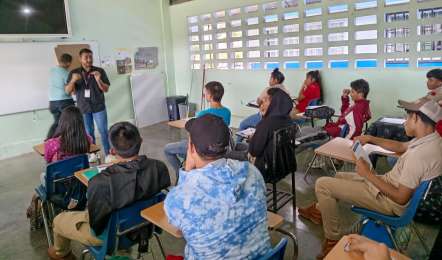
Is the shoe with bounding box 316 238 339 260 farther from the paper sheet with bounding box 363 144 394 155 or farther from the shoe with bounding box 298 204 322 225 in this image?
the paper sheet with bounding box 363 144 394 155

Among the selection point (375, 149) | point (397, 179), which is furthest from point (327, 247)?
point (375, 149)

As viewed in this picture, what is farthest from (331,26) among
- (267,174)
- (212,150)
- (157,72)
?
(212,150)

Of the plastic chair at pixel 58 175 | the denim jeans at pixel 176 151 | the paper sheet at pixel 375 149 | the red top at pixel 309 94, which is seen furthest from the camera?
the red top at pixel 309 94

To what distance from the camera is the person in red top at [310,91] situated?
16.7ft

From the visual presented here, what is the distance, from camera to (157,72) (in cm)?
750

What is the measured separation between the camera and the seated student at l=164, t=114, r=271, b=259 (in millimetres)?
1229

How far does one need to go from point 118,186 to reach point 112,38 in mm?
5480

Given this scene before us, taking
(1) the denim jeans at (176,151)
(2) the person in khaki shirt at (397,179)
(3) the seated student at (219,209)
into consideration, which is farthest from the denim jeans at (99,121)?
(3) the seated student at (219,209)

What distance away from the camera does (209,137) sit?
1.35m

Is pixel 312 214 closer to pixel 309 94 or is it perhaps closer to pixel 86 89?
pixel 309 94

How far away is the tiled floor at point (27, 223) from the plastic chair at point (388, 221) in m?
0.40

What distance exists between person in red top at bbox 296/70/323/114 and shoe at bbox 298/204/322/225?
2.27 metres

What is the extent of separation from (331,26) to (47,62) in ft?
15.4

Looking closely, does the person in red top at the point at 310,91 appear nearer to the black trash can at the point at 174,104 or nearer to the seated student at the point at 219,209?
the black trash can at the point at 174,104
